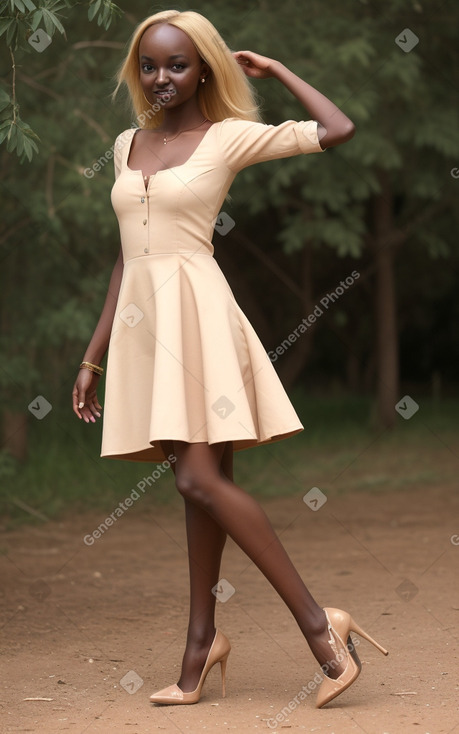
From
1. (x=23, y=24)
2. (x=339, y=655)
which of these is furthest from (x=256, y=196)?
(x=339, y=655)

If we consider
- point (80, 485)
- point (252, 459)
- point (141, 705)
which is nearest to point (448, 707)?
point (141, 705)

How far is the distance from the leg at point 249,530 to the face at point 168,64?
1082mm

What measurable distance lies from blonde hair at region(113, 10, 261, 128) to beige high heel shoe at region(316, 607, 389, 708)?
1.59m

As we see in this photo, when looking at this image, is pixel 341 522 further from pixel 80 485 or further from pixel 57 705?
pixel 57 705

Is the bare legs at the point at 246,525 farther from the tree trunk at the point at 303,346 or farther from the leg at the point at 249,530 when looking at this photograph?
the tree trunk at the point at 303,346

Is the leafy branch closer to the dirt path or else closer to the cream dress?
the cream dress

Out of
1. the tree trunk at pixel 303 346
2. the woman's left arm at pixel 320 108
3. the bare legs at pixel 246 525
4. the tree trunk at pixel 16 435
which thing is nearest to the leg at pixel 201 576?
the bare legs at pixel 246 525

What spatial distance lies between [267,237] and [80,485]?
291 inches

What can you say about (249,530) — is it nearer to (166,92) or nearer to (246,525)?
(246,525)

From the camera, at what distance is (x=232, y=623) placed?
4.69m

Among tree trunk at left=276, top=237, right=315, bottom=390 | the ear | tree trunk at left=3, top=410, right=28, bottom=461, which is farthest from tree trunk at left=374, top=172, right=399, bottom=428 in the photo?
the ear

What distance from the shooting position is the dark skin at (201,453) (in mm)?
3270

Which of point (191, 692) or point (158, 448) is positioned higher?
point (158, 448)

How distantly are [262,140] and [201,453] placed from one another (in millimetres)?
965
